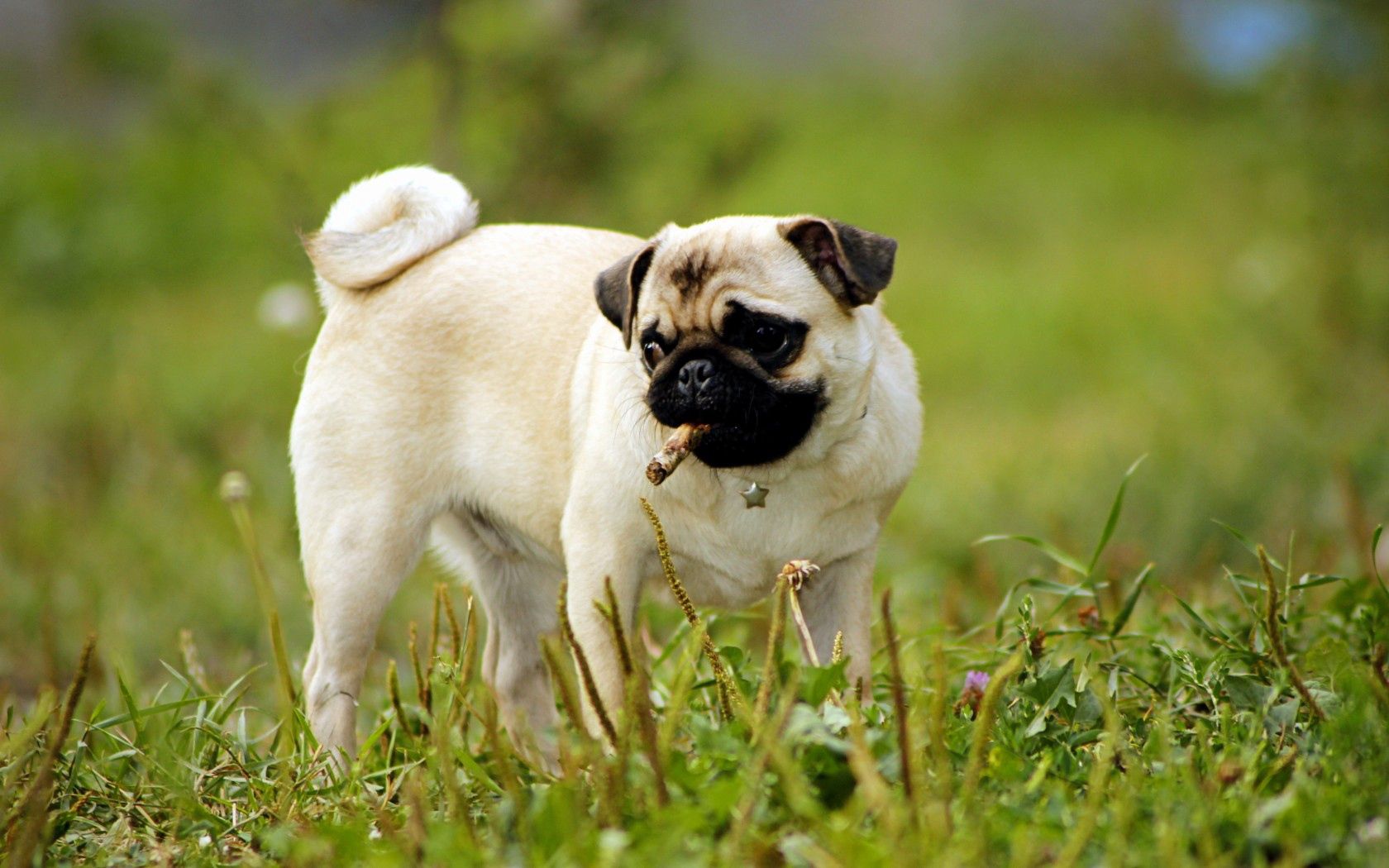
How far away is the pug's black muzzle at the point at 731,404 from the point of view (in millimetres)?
3137

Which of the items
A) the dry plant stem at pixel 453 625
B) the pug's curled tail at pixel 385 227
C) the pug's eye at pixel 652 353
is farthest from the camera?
the pug's curled tail at pixel 385 227

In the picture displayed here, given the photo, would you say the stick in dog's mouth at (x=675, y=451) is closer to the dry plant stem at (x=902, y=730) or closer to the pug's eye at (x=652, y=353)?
the pug's eye at (x=652, y=353)

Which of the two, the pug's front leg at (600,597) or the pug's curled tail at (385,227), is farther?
the pug's curled tail at (385,227)

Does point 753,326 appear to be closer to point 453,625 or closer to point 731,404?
point 731,404

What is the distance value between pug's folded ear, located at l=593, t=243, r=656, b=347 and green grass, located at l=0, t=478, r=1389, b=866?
79 centimetres

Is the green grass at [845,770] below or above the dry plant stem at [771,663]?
below

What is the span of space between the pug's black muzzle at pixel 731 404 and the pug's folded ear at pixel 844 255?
261 millimetres

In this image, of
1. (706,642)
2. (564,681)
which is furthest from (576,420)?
(564,681)

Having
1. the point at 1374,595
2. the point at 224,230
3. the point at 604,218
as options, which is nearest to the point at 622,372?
the point at 1374,595

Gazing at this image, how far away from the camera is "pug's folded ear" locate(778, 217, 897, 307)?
3.25 meters

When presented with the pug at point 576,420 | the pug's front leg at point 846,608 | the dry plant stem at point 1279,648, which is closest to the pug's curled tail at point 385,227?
the pug at point 576,420

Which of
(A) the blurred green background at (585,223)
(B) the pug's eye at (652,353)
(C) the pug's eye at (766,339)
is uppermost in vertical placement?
(C) the pug's eye at (766,339)

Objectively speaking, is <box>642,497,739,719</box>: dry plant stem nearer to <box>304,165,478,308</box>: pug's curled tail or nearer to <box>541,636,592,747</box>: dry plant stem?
<box>541,636,592,747</box>: dry plant stem

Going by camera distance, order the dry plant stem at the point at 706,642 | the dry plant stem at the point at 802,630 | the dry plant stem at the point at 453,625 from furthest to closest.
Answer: the dry plant stem at the point at 453,625 → the dry plant stem at the point at 802,630 → the dry plant stem at the point at 706,642
